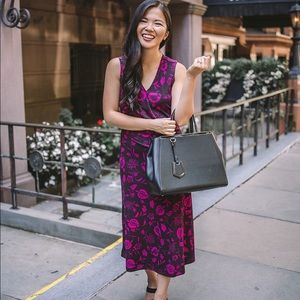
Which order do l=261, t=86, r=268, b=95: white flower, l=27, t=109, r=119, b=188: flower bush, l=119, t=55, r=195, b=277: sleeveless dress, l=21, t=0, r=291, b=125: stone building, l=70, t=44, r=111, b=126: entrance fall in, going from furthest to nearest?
l=261, t=86, r=268, b=95: white flower → l=70, t=44, r=111, b=126: entrance → l=21, t=0, r=291, b=125: stone building → l=27, t=109, r=119, b=188: flower bush → l=119, t=55, r=195, b=277: sleeveless dress

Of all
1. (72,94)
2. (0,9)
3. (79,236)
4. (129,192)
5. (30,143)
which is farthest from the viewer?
(72,94)

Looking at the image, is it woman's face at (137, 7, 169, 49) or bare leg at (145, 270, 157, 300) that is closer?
woman's face at (137, 7, 169, 49)

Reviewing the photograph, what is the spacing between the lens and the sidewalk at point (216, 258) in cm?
337

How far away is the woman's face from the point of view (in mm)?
2670

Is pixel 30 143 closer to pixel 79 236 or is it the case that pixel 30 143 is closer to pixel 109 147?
pixel 109 147

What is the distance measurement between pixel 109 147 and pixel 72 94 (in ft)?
7.01

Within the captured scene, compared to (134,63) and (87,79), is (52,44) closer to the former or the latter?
(87,79)

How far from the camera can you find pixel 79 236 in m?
5.27

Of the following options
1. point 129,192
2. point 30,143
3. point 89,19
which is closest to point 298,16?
point 89,19

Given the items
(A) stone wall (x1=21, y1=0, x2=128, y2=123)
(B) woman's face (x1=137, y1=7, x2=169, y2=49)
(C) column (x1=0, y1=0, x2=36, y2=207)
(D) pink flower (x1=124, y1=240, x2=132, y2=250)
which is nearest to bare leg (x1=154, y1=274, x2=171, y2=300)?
(D) pink flower (x1=124, y1=240, x2=132, y2=250)

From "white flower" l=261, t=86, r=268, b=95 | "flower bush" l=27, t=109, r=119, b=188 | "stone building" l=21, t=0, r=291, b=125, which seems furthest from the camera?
"white flower" l=261, t=86, r=268, b=95

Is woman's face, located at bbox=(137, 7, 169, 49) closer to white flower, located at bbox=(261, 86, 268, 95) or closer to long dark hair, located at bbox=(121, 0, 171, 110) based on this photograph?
long dark hair, located at bbox=(121, 0, 171, 110)

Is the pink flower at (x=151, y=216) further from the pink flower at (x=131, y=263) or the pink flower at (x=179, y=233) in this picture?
the pink flower at (x=131, y=263)

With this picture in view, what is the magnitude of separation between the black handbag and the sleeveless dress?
199 mm
